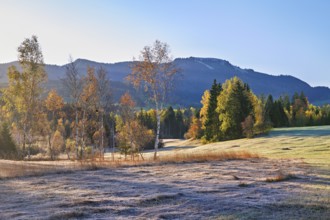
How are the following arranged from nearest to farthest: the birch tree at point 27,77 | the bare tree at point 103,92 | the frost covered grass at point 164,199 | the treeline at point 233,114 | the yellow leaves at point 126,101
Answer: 1. the frost covered grass at point 164,199
2. the birch tree at point 27,77
3. the bare tree at point 103,92
4. the yellow leaves at point 126,101
5. the treeline at point 233,114

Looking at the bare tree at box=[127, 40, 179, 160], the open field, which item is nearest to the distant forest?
the bare tree at box=[127, 40, 179, 160]

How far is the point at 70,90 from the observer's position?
141 ft

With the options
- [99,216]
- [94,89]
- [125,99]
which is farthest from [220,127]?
[99,216]

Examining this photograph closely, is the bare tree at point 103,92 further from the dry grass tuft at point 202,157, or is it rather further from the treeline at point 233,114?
the treeline at point 233,114

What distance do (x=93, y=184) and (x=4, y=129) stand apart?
48.2m

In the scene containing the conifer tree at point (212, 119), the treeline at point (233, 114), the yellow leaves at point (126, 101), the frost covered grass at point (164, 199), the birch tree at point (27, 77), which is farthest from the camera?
the conifer tree at point (212, 119)

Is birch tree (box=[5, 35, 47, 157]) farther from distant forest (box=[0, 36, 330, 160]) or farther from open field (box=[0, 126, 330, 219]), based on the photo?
open field (box=[0, 126, 330, 219])

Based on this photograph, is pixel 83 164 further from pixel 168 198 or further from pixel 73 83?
pixel 73 83

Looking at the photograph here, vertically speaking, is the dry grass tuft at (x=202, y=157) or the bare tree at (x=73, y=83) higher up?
the bare tree at (x=73, y=83)

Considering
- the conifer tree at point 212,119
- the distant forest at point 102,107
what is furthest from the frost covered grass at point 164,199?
the conifer tree at point 212,119

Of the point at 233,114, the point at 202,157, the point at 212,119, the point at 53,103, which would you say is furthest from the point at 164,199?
the point at 212,119

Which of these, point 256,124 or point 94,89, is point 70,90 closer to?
point 94,89

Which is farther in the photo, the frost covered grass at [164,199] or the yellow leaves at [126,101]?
the yellow leaves at [126,101]

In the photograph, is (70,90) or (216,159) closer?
(216,159)
